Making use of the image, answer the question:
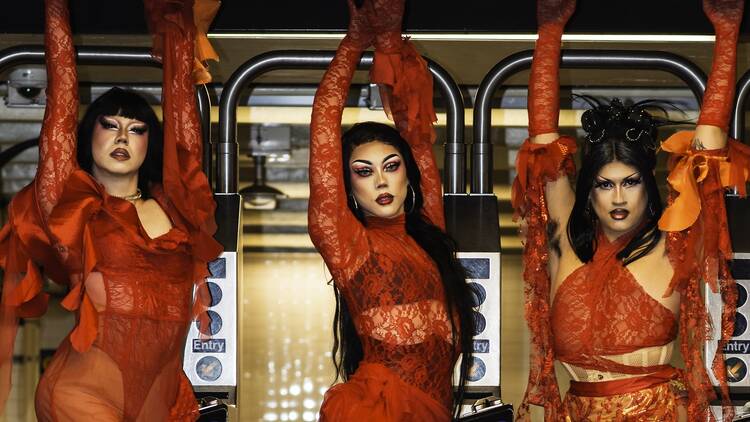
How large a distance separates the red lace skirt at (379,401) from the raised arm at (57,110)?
80cm

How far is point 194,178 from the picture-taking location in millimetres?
2943

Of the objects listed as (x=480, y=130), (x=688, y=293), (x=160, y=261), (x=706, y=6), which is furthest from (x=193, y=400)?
(x=706, y=6)

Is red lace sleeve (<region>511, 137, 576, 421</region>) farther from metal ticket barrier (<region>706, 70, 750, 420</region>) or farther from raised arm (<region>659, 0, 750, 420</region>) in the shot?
metal ticket barrier (<region>706, 70, 750, 420</region>)

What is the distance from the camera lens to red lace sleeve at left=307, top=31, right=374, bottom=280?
2852 mm

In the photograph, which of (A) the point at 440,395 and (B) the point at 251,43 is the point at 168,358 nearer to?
(A) the point at 440,395

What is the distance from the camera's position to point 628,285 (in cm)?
300

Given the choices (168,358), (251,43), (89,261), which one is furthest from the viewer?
(251,43)

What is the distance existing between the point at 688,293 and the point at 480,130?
0.64 meters

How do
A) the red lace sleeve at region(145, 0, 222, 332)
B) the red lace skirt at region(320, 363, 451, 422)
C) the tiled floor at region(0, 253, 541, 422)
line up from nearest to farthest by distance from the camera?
the red lace skirt at region(320, 363, 451, 422), the red lace sleeve at region(145, 0, 222, 332), the tiled floor at region(0, 253, 541, 422)

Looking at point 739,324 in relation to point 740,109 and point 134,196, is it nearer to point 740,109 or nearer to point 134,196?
point 740,109

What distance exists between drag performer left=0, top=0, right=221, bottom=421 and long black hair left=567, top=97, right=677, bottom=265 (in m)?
0.89

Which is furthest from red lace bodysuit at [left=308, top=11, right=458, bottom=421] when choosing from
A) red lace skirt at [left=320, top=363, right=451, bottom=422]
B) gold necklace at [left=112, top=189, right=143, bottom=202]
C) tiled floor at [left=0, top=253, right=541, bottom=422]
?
tiled floor at [left=0, top=253, right=541, bottom=422]

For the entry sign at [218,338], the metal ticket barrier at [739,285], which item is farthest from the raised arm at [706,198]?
the entry sign at [218,338]

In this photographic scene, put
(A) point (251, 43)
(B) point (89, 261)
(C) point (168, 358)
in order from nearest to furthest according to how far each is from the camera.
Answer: (B) point (89, 261), (C) point (168, 358), (A) point (251, 43)
